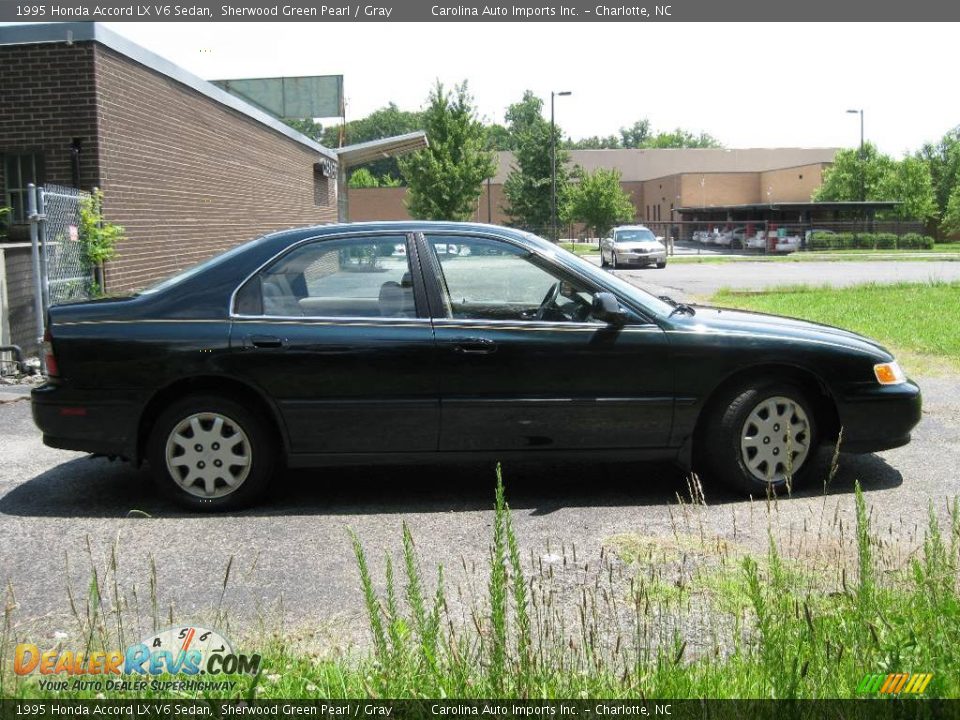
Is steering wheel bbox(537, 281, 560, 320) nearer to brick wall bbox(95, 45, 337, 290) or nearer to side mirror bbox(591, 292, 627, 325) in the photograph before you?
side mirror bbox(591, 292, 627, 325)

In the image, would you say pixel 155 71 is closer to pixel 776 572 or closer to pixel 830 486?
pixel 830 486

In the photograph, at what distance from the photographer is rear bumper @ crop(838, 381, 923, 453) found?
638 cm

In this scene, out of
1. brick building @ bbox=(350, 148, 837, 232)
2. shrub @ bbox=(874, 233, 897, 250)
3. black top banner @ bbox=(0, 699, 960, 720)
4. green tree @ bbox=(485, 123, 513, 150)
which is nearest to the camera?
black top banner @ bbox=(0, 699, 960, 720)

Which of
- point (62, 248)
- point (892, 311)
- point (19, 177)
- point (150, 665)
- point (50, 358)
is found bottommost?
point (150, 665)

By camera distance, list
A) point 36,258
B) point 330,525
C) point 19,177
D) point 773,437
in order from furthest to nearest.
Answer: point 19,177, point 36,258, point 773,437, point 330,525

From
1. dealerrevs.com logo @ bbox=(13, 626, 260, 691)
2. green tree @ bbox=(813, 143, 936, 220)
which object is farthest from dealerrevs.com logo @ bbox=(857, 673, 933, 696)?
green tree @ bbox=(813, 143, 936, 220)

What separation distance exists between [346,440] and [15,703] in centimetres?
302

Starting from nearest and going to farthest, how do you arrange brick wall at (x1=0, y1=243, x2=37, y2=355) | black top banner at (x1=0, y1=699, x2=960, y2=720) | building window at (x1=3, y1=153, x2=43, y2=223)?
black top banner at (x1=0, y1=699, x2=960, y2=720)
brick wall at (x1=0, y1=243, x2=37, y2=355)
building window at (x1=3, y1=153, x2=43, y2=223)

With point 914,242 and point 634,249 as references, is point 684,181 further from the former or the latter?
point 634,249

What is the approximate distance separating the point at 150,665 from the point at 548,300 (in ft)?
11.4

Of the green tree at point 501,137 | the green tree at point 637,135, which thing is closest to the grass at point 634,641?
the green tree at point 501,137

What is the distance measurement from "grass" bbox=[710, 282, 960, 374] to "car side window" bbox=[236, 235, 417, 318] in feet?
22.7

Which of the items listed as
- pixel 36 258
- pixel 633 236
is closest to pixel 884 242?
pixel 633 236

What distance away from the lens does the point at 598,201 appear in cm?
6725
